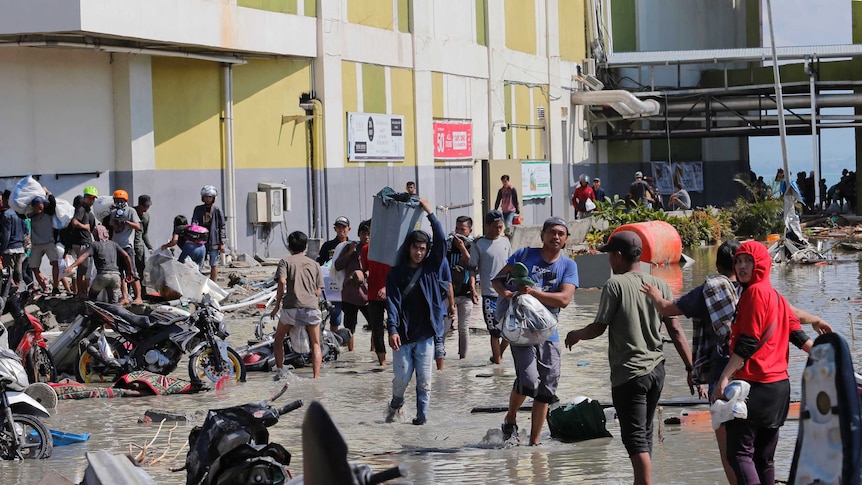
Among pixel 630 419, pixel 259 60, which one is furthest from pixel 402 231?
pixel 259 60

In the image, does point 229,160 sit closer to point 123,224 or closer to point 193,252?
point 193,252

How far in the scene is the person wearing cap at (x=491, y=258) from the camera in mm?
13641

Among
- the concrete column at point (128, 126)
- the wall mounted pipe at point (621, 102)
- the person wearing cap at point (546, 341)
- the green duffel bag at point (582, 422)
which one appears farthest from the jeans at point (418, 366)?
the wall mounted pipe at point (621, 102)

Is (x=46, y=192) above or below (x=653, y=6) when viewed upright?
below

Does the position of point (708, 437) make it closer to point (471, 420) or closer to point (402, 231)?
point (471, 420)

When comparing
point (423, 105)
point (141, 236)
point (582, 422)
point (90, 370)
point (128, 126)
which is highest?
point (423, 105)

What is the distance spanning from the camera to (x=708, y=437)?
9.71 m

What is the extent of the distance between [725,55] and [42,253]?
2689cm

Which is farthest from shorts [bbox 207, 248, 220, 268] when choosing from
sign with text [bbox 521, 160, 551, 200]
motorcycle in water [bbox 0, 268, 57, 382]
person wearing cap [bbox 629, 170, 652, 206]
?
sign with text [bbox 521, 160, 551, 200]

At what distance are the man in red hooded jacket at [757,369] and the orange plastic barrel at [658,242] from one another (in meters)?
18.2

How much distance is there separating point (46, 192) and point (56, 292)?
1.51m

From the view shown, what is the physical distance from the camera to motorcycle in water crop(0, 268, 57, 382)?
12.6 m

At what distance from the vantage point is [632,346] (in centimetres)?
788

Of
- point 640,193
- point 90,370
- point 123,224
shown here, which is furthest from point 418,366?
point 640,193
